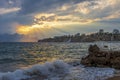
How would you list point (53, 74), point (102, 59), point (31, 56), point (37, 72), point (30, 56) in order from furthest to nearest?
1. point (31, 56)
2. point (30, 56)
3. point (102, 59)
4. point (37, 72)
5. point (53, 74)

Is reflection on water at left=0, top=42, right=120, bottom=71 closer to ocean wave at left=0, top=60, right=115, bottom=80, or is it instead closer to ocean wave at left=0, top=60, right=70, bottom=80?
ocean wave at left=0, top=60, right=70, bottom=80

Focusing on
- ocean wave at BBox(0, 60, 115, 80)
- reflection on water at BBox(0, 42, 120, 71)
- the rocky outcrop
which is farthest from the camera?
reflection on water at BBox(0, 42, 120, 71)

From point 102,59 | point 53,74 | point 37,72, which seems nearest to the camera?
point 53,74

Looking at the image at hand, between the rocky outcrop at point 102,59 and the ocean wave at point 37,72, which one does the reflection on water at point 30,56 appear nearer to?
the ocean wave at point 37,72

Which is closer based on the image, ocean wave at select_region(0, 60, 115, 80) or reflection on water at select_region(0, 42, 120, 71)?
ocean wave at select_region(0, 60, 115, 80)

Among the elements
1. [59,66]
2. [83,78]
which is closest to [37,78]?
[83,78]

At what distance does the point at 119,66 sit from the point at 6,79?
45.1ft

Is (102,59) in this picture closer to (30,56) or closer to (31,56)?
(30,56)

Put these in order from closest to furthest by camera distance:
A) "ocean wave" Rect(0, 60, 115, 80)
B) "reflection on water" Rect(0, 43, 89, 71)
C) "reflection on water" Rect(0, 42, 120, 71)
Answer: "ocean wave" Rect(0, 60, 115, 80)
"reflection on water" Rect(0, 42, 120, 71)
"reflection on water" Rect(0, 43, 89, 71)

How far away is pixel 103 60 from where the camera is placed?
3359cm

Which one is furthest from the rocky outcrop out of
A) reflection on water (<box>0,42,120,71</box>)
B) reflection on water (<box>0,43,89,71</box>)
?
reflection on water (<box>0,43,89,71</box>)

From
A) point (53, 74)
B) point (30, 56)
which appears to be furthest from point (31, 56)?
point (53, 74)

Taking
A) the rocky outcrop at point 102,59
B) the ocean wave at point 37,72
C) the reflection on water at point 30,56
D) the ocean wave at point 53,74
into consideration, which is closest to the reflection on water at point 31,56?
the reflection on water at point 30,56

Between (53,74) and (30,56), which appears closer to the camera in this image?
(53,74)
